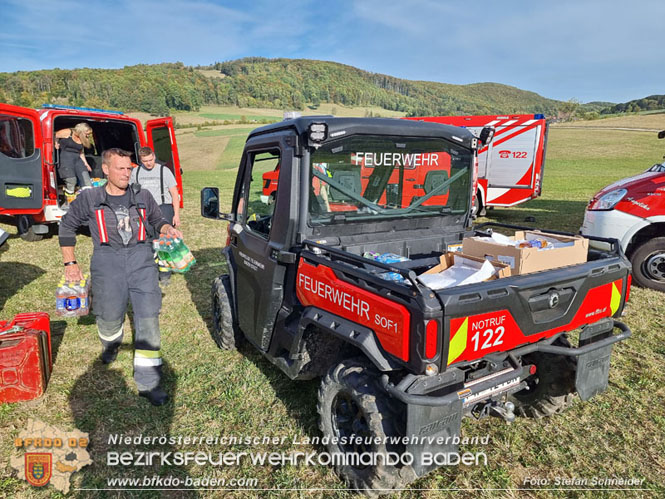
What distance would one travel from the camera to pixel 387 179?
10.2ft

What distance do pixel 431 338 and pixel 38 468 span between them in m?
2.64

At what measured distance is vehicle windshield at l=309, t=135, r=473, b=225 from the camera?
2850mm

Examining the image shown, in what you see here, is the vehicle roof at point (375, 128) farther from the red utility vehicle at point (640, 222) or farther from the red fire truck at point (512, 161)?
the red fire truck at point (512, 161)

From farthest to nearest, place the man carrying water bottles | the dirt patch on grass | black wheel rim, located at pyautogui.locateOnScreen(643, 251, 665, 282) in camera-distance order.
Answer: the dirt patch on grass → the man carrying water bottles → black wheel rim, located at pyautogui.locateOnScreen(643, 251, 665, 282)

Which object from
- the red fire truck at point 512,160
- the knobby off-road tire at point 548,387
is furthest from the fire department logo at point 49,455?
the red fire truck at point 512,160

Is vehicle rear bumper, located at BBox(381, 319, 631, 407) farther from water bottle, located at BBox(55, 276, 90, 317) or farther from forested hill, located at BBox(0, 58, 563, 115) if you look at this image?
forested hill, located at BBox(0, 58, 563, 115)

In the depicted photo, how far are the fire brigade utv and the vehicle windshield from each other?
1cm

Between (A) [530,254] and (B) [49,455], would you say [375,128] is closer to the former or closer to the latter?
(A) [530,254]

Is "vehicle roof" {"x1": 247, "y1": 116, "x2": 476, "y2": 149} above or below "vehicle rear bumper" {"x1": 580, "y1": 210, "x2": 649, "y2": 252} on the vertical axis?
above

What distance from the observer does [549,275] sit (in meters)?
2.32

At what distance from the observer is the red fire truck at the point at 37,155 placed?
679 cm

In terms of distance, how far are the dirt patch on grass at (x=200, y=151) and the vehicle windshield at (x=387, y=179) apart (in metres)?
28.8

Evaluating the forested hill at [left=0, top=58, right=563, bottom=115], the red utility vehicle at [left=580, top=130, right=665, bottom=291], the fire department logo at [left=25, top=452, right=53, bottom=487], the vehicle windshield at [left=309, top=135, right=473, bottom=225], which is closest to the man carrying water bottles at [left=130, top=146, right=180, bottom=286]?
the fire department logo at [left=25, top=452, right=53, bottom=487]

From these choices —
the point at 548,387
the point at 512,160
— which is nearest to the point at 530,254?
the point at 548,387
